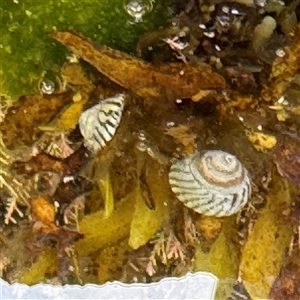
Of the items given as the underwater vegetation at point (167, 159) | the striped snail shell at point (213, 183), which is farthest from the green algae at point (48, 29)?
the striped snail shell at point (213, 183)

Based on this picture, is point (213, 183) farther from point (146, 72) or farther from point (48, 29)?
point (48, 29)

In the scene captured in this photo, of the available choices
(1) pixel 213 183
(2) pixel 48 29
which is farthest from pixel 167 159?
(2) pixel 48 29

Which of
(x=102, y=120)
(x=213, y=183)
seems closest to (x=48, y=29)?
(x=102, y=120)

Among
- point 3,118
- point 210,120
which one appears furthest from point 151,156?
point 3,118

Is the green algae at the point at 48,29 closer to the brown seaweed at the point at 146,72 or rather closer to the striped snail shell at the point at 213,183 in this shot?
the brown seaweed at the point at 146,72

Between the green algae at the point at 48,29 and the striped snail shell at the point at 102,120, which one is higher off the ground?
the green algae at the point at 48,29
